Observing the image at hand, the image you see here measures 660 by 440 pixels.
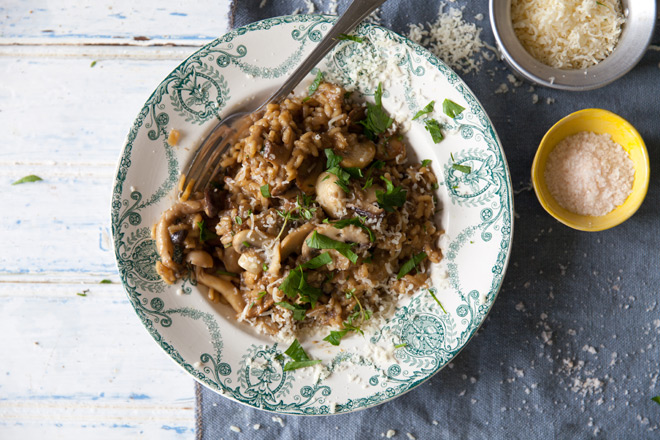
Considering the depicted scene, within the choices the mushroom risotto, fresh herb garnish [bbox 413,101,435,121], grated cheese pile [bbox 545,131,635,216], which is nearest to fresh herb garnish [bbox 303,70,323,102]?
the mushroom risotto

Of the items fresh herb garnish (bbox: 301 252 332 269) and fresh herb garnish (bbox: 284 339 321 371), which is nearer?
fresh herb garnish (bbox: 301 252 332 269)

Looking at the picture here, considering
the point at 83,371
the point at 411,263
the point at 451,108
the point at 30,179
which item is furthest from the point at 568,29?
the point at 83,371

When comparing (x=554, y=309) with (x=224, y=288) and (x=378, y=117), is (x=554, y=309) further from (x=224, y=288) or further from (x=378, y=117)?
(x=224, y=288)

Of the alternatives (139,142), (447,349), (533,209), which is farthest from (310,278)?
(533,209)

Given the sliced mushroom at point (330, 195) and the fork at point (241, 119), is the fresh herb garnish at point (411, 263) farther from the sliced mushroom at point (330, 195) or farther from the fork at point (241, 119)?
the fork at point (241, 119)

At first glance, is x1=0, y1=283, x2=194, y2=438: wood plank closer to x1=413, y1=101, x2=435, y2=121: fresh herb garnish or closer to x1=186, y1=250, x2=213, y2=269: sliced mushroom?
x1=186, y1=250, x2=213, y2=269: sliced mushroom

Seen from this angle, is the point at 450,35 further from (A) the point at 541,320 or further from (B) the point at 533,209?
(A) the point at 541,320
